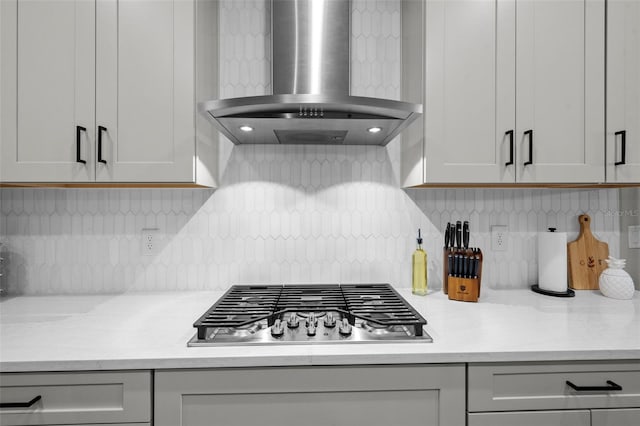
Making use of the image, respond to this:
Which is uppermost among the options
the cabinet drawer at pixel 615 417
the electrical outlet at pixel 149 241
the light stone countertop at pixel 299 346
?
the electrical outlet at pixel 149 241

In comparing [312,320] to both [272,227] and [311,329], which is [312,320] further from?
[272,227]

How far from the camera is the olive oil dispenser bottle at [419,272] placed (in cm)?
171

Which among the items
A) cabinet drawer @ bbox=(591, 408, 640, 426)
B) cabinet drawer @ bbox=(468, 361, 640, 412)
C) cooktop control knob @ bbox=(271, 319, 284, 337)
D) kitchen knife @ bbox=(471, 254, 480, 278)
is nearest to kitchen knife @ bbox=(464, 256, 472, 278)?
kitchen knife @ bbox=(471, 254, 480, 278)

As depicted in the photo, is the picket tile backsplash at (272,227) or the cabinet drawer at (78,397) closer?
the cabinet drawer at (78,397)

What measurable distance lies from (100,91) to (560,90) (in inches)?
75.0

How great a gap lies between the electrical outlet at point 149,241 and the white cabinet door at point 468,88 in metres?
1.38

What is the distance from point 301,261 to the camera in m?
1.85

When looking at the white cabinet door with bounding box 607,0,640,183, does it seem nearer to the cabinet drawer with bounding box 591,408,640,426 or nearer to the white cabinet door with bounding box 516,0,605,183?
the white cabinet door with bounding box 516,0,605,183

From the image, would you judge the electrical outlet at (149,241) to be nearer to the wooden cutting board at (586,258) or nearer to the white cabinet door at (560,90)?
the white cabinet door at (560,90)

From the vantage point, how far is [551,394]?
3.65 ft

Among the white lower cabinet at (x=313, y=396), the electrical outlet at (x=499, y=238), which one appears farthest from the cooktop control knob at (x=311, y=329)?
the electrical outlet at (x=499, y=238)

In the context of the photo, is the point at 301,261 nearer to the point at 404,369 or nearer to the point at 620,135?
the point at 404,369

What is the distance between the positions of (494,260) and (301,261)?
1036mm

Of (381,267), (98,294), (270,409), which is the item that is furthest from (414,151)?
(98,294)
